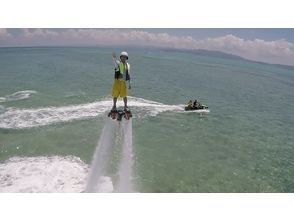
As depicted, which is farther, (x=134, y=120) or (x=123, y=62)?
(x=134, y=120)

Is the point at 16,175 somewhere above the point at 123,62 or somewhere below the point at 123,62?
below

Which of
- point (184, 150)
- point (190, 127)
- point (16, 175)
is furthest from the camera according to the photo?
point (190, 127)

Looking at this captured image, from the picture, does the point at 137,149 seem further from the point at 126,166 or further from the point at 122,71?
the point at 122,71

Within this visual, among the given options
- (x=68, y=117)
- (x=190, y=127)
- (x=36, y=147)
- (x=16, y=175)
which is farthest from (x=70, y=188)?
(x=190, y=127)

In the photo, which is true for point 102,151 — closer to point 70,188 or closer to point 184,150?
point 70,188

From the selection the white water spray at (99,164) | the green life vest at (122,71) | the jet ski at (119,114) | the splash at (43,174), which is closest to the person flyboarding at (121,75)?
the green life vest at (122,71)

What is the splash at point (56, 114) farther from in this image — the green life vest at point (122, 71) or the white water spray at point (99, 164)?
the green life vest at point (122, 71)

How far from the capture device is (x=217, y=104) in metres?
34.9

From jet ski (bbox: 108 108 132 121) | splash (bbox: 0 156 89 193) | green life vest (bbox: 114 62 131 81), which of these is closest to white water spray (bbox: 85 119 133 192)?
splash (bbox: 0 156 89 193)

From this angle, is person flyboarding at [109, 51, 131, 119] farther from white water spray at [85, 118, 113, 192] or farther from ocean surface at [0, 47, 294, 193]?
white water spray at [85, 118, 113, 192]

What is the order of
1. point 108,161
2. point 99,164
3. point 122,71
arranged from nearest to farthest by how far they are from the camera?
point 122,71 → point 108,161 → point 99,164

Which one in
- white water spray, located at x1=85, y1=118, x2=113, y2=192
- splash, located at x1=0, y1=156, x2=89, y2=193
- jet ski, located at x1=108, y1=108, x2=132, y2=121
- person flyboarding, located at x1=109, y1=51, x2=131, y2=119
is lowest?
splash, located at x1=0, y1=156, x2=89, y2=193

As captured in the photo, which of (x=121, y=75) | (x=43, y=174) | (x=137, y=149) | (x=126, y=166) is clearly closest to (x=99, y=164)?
(x=126, y=166)

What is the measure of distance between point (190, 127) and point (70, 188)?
1217 centimetres
